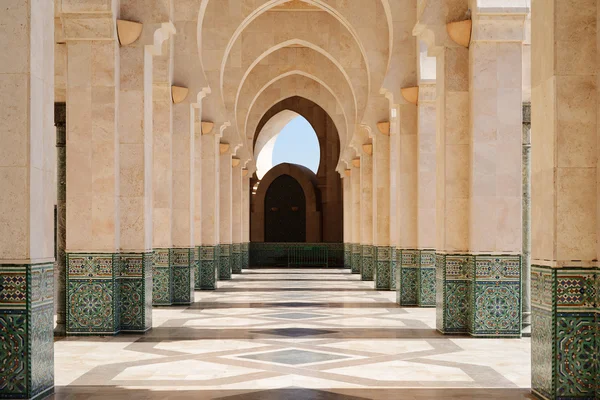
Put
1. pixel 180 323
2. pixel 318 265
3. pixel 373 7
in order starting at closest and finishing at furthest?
pixel 180 323
pixel 373 7
pixel 318 265

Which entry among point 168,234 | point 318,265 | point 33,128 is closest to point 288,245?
point 318,265

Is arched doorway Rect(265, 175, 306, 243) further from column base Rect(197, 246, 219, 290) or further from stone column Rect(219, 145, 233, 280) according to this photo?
column base Rect(197, 246, 219, 290)

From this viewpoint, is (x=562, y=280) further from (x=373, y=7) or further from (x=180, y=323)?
(x=373, y=7)

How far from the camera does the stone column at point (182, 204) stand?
12.0 meters

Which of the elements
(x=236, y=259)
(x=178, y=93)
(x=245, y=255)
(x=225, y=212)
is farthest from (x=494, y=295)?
(x=245, y=255)

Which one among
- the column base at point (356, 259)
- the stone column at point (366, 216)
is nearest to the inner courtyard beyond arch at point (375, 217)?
the stone column at point (366, 216)

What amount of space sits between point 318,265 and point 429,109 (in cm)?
1643

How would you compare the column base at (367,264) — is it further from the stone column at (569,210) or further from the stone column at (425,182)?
the stone column at (569,210)

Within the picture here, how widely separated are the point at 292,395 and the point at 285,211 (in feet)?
87.2

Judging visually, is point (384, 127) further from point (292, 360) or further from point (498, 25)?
point (292, 360)

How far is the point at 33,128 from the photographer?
5160 mm

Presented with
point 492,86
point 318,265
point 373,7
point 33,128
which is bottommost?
point 318,265

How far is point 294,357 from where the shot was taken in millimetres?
6984

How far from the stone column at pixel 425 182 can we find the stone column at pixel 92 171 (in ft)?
16.6
